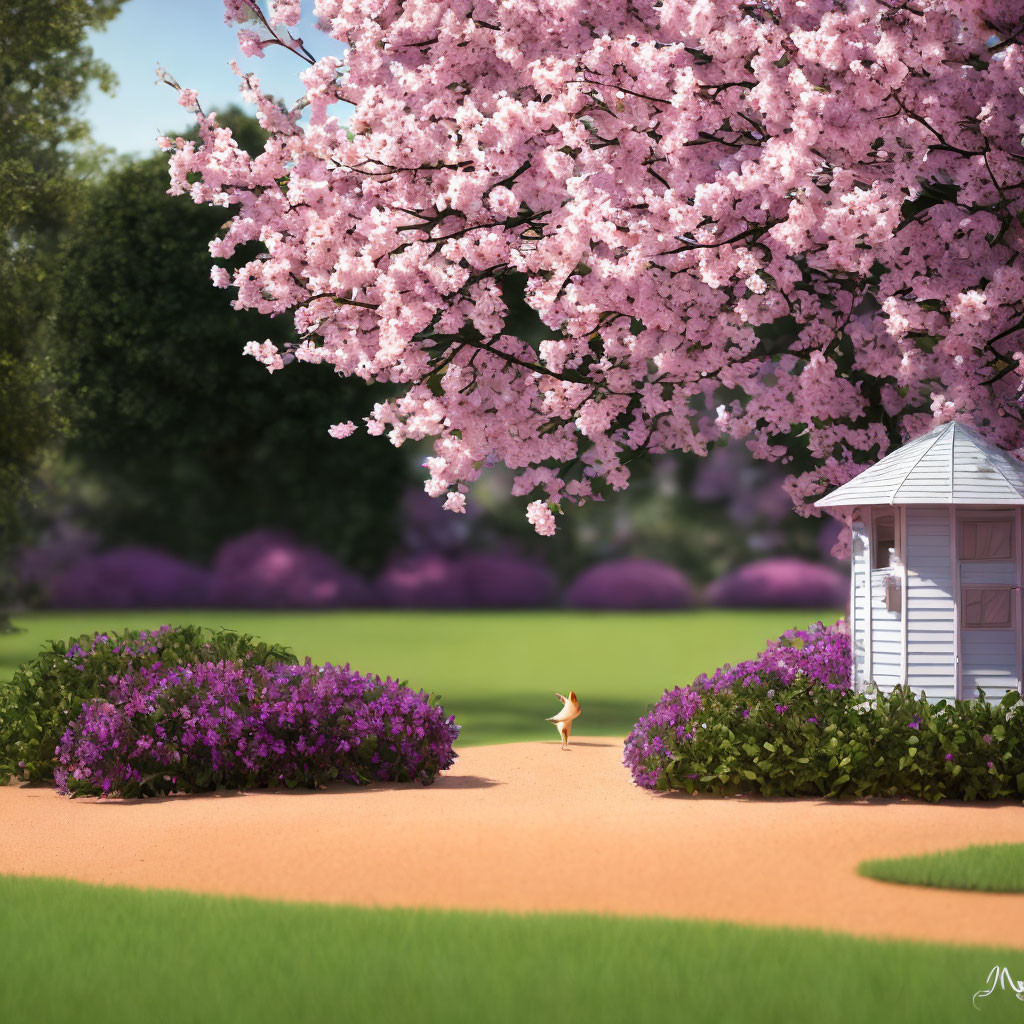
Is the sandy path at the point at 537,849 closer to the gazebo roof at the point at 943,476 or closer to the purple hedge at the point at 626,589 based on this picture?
the gazebo roof at the point at 943,476

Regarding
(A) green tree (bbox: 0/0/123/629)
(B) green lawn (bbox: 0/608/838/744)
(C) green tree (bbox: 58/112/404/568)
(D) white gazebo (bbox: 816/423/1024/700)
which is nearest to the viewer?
(D) white gazebo (bbox: 816/423/1024/700)

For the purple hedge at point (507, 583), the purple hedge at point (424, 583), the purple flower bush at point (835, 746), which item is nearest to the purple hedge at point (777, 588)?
the purple hedge at point (507, 583)

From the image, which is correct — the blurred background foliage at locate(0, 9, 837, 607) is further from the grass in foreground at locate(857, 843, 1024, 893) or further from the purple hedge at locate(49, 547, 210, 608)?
the grass in foreground at locate(857, 843, 1024, 893)

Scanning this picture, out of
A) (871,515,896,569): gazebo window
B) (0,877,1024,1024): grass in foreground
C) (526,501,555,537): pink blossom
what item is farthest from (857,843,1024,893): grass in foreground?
(526,501,555,537): pink blossom

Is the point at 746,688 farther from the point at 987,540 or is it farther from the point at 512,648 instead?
the point at 512,648

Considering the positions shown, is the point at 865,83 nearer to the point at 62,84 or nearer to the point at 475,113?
the point at 475,113

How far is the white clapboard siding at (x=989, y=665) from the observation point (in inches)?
500

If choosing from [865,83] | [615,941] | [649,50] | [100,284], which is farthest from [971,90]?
[100,284]

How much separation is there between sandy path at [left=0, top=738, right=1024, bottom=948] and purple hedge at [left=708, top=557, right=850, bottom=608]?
30.8 m

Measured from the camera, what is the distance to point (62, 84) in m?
27.8

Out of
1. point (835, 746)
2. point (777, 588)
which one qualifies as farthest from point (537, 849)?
point (777, 588)

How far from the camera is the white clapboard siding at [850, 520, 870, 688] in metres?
13.4

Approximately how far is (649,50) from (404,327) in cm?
322

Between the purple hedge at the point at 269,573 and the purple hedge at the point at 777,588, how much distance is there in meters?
11.9
